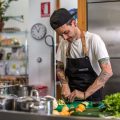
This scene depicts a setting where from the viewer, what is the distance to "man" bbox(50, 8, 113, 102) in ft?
8.41

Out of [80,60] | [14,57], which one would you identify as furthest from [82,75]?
[14,57]

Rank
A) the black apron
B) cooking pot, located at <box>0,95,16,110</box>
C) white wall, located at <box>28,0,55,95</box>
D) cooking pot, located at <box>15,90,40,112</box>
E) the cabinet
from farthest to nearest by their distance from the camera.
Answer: the cabinet < white wall, located at <box>28,0,55,95</box> < the black apron < cooking pot, located at <box>0,95,16,110</box> < cooking pot, located at <box>15,90,40,112</box>

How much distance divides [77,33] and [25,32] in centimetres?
213

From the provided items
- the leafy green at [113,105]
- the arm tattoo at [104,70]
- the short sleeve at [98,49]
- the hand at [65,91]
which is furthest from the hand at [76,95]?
the leafy green at [113,105]

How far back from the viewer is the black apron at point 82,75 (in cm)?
272

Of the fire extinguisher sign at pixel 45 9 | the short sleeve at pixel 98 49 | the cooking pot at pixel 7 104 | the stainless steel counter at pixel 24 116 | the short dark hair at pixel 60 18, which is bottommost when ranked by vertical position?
the stainless steel counter at pixel 24 116

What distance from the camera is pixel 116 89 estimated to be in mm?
3943

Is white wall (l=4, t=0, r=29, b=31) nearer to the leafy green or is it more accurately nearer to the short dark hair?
the short dark hair

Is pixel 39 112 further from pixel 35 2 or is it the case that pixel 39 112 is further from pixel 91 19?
pixel 35 2

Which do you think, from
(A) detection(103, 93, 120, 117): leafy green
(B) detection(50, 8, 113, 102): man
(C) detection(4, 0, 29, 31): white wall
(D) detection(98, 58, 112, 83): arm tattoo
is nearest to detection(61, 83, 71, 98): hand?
(B) detection(50, 8, 113, 102): man

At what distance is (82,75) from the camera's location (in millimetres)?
2748

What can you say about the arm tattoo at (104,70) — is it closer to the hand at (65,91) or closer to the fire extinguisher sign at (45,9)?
the hand at (65,91)

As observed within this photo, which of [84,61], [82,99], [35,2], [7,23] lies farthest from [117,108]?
[7,23]

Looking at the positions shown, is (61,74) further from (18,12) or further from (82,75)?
(18,12)
